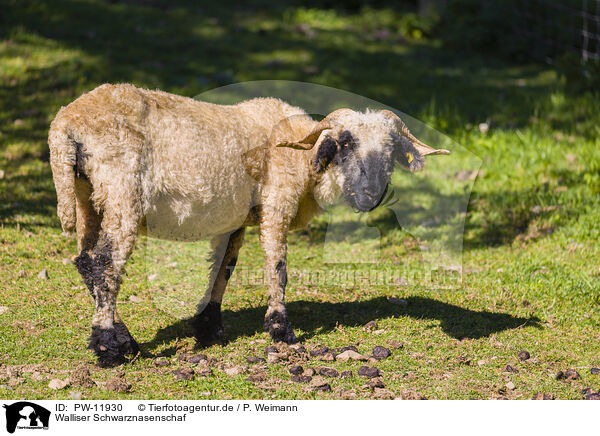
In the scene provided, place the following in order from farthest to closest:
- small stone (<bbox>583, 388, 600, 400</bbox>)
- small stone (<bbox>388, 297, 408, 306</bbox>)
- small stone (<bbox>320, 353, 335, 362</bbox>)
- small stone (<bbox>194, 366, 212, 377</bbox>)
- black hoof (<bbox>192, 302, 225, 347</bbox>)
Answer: small stone (<bbox>388, 297, 408, 306</bbox>) < black hoof (<bbox>192, 302, 225, 347</bbox>) < small stone (<bbox>320, 353, 335, 362</bbox>) < small stone (<bbox>194, 366, 212, 377</bbox>) < small stone (<bbox>583, 388, 600, 400</bbox>)

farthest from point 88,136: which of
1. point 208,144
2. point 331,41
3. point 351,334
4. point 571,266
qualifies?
point 331,41

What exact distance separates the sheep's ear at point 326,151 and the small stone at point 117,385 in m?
2.48

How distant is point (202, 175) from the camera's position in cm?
644

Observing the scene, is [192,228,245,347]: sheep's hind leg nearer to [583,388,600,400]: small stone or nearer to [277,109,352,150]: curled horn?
[277,109,352,150]: curled horn

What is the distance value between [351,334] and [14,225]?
4418 millimetres

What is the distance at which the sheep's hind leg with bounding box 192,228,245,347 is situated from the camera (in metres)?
7.13

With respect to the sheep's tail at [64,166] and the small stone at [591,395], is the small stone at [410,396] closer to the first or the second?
the small stone at [591,395]

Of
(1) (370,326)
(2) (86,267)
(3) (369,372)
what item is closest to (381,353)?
(3) (369,372)

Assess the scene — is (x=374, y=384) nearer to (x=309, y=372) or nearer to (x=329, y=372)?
(x=329, y=372)

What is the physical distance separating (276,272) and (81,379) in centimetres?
194

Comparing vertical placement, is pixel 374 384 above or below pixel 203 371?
above

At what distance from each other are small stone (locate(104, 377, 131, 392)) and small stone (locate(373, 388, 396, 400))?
77.3 inches

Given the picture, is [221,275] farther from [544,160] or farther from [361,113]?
[544,160]
